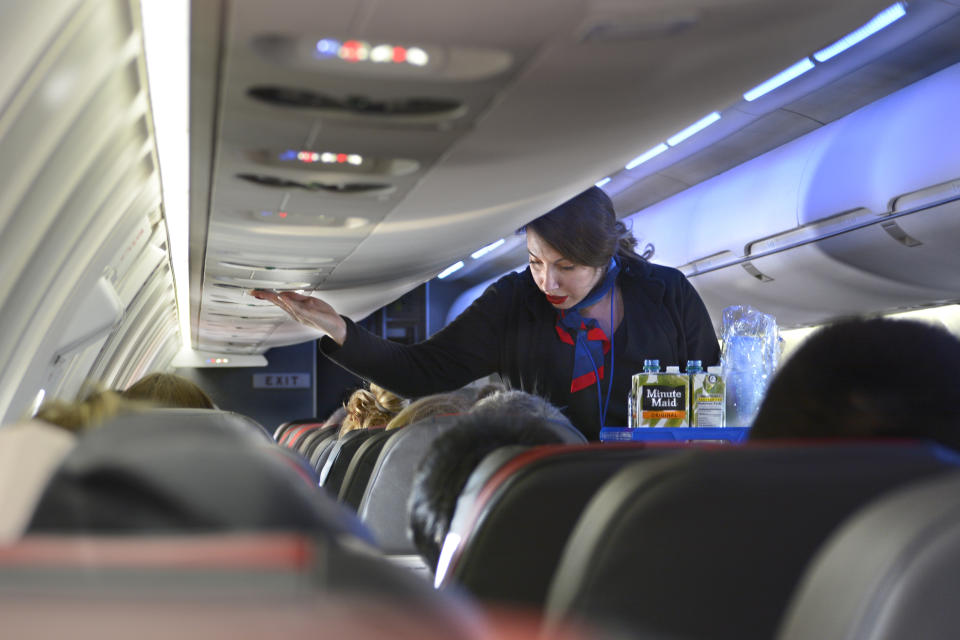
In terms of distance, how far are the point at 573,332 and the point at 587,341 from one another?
0.07 metres

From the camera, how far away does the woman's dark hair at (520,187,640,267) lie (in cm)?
386

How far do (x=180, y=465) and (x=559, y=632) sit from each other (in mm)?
368

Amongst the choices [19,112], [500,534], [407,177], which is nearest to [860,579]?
[500,534]

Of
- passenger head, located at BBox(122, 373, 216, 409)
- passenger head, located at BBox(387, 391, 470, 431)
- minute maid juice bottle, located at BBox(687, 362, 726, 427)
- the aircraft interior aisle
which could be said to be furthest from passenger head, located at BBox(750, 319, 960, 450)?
passenger head, located at BBox(387, 391, 470, 431)

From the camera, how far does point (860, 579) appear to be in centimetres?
95

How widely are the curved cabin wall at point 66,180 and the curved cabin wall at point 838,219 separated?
4086 mm

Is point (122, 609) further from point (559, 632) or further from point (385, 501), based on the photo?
point (385, 501)

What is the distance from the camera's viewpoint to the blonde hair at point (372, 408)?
270 inches

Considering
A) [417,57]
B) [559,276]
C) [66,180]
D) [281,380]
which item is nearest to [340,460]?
[559,276]

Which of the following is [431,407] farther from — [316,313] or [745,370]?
[745,370]

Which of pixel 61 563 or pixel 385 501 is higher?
pixel 61 563

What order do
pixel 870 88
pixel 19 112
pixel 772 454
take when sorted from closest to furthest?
pixel 772 454 < pixel 19 112 < pixel 870 88

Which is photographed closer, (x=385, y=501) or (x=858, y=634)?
(x=858, y=634)

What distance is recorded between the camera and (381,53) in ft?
6.65
